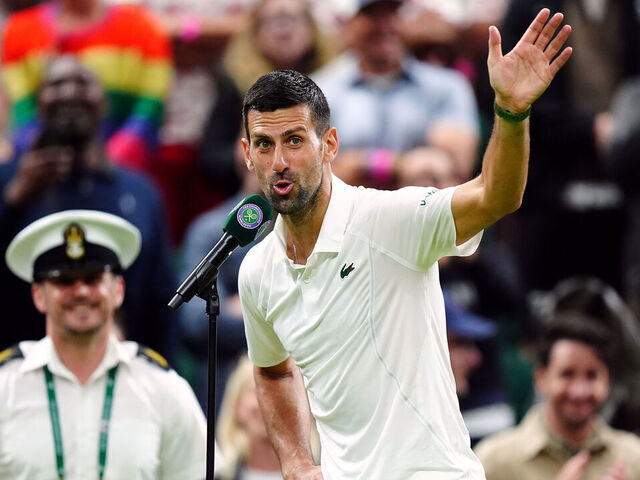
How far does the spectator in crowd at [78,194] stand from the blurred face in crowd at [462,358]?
5.01 ft

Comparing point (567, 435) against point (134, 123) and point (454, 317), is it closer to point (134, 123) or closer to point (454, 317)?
point (454, 317)

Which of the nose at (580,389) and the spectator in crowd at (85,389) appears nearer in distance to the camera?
the spectator in crowd at (85,389)

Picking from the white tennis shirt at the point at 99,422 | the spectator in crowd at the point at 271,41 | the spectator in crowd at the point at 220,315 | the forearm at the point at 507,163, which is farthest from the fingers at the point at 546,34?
the spectator in crowd at the point at 271,41

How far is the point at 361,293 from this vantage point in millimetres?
4582

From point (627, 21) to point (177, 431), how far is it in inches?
148

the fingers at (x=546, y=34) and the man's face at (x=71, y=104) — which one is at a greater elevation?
the man's face at (x=71, y=104)

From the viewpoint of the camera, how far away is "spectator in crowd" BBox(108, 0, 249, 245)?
9141mm

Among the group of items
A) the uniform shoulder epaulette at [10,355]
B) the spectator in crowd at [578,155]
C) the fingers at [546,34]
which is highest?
the spectator in crowd at [578,155]

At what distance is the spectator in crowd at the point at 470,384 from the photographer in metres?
7.73

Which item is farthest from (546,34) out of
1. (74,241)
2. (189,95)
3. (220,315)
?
(189,95)

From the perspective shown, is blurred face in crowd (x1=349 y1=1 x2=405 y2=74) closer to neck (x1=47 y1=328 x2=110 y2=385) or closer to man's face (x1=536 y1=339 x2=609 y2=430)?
man's face (x1=536 y1=339 x2=609 y2=430)

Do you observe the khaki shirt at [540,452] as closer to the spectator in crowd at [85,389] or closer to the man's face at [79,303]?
the spectator in crowd at [85,389]

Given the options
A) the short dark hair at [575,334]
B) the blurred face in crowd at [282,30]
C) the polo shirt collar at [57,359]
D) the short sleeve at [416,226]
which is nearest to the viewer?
the short sleeve at [416,226]

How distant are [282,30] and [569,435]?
117 inches
